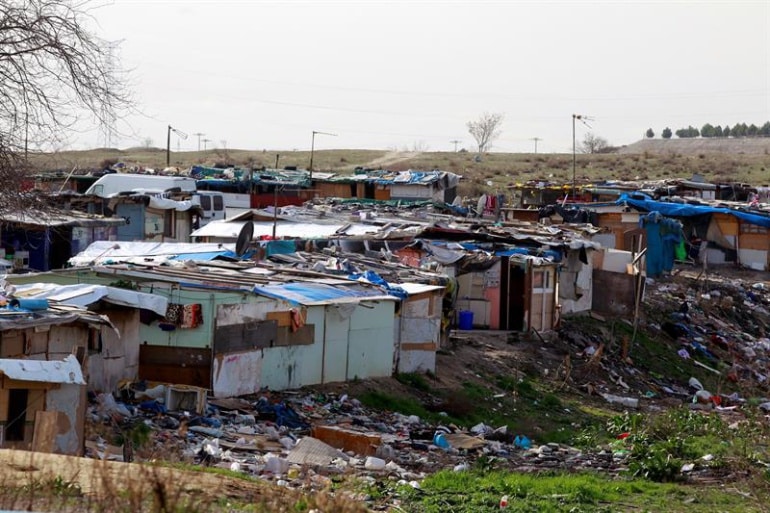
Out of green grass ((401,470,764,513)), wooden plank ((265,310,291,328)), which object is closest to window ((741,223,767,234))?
wooden plank ((265,310,291,328))

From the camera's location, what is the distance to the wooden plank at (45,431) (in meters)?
9.66

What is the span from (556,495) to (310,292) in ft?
21.9

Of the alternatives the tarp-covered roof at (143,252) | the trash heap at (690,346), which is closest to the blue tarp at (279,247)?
the tarp-covered roof at (143,252)

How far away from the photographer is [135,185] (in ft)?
115

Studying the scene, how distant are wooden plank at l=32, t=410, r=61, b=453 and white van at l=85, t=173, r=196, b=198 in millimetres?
21946

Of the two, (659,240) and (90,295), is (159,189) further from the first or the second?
(90,295)

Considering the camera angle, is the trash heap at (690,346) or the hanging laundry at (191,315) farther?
the trash heap at (690,346)

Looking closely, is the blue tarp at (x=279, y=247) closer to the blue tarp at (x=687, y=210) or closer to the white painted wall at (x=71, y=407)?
the white painted wall at (x=71, y=407)

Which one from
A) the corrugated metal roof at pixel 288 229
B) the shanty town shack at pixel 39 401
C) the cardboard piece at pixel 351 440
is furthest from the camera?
the corrugated metal roof at pixel 288 229

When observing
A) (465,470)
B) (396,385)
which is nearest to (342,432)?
(465,470)

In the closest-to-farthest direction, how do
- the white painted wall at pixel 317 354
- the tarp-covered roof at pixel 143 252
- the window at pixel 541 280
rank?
the white painted wall at pixel 317 354, the tarp-covered roof at pixel 143 252, the window at pixel 541 280

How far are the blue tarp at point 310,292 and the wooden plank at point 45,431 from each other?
20.5 ft

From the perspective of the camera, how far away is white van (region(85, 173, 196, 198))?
33500 millimetres

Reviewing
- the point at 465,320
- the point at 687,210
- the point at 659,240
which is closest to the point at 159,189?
the point at 465,320
